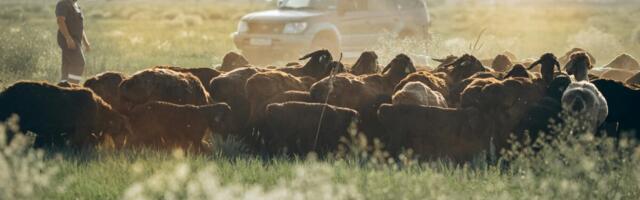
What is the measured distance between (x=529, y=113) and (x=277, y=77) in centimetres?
282

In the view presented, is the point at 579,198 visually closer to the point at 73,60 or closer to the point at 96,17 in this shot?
the point at 73,60

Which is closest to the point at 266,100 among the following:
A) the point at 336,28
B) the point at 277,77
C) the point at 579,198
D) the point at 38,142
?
the point at 277,77

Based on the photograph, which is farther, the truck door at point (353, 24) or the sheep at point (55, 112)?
the truck door at point (353, 24)

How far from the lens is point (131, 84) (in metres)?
10.9

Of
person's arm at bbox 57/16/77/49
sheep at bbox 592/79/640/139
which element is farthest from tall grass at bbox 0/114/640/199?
person's arm at bbox 57/16/77/49

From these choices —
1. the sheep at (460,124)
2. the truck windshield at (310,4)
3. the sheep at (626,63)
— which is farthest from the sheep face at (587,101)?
the truck windshield at (310,4)

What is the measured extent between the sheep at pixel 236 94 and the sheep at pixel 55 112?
1.37 metres

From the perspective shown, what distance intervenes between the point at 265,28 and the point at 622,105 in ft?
54.0

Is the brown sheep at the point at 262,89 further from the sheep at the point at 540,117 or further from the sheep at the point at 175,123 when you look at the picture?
the sheep at the point at 540,117

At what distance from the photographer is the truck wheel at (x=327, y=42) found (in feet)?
87.3

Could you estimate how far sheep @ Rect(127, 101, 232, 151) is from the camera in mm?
10406

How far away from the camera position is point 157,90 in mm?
10906

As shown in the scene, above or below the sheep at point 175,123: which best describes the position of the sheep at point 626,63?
below

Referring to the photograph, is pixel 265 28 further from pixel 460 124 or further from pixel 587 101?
pixel 587 101
